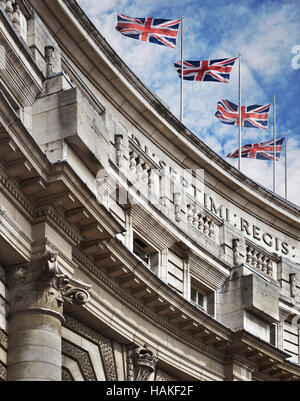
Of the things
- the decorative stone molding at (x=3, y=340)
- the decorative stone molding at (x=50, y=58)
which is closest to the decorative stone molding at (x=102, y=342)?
the decorative stone molding at (x=3, y=340)

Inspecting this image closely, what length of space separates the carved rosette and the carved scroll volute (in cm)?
504

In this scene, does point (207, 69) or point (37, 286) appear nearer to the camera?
point (37, 286)

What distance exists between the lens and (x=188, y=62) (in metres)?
42.6

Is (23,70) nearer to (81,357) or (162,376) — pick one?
(81,357)

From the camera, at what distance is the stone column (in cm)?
2459

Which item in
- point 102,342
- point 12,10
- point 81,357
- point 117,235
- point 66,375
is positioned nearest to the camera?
point 66,375

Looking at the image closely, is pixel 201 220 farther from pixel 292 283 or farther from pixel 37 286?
pixel 37 286

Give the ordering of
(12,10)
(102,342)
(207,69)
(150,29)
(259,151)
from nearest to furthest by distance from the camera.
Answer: (12,10)
(102,342)
(150,29)
(207,69)
(259,151)

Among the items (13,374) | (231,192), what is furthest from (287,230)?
(13,374)

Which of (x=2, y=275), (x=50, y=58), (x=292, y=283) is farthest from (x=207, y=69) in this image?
(x=2, y=275)

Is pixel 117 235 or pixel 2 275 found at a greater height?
pixel 117 235

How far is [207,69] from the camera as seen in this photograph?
42344 millimetres

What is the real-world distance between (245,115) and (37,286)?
21.5 meters

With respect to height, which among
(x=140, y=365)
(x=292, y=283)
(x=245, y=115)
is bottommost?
(x=140, y=365)
